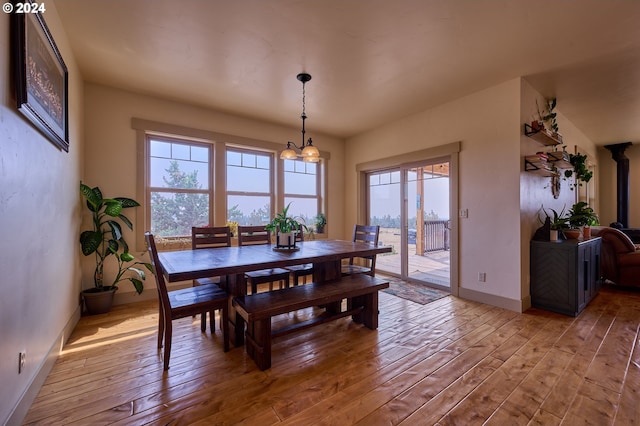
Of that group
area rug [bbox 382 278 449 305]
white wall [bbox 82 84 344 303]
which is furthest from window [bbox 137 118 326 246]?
area rug [bbox 382 278 449 305]

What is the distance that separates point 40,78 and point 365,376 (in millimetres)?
3057

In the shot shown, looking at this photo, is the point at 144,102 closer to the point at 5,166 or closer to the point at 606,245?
the point at 5,166

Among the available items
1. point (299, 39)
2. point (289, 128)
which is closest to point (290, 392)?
point (299, 39)

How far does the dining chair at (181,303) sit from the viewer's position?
197cm

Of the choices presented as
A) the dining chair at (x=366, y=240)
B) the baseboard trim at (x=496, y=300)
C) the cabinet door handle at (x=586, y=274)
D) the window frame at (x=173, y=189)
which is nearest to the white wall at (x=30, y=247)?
the window frame at (x=173, y=189)

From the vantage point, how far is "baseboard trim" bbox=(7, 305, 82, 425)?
1.46 metres

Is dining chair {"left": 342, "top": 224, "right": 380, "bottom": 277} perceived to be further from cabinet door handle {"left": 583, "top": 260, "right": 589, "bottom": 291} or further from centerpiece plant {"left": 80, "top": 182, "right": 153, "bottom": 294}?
cabinet door handle {"left": 583, "top": 260, "right": 589, "bottom": 291}

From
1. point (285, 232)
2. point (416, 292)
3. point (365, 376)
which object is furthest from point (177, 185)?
point (416, 292)

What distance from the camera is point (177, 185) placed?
12.9 ft

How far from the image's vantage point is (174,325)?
9.25 ft

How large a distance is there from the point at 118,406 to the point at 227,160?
3413 mm

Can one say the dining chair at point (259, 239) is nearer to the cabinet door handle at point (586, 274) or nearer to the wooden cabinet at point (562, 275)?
the wooden cabinet at point (562, 275)

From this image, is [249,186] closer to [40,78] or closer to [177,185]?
[177,185]

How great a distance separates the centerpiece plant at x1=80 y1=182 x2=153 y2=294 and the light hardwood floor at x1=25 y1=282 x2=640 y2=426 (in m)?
0.58
